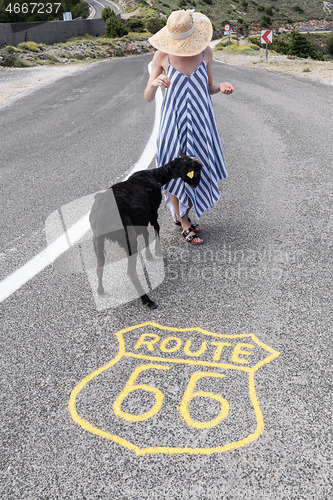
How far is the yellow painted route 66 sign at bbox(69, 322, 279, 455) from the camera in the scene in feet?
6.82

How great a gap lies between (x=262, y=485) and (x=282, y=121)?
27.0 feet

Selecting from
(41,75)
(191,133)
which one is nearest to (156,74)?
(191,133)

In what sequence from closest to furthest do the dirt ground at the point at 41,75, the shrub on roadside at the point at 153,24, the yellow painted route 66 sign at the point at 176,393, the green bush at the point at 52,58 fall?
the yellow painted route 66 sign at the point at 176,393 → the dirt ground at the point at 41,75 → the green bush at the point at 52,58 → the shrub on roadside at the point at 153,24

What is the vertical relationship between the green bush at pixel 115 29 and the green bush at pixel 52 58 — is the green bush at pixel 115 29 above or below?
below

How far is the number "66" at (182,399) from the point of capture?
7.11 feet

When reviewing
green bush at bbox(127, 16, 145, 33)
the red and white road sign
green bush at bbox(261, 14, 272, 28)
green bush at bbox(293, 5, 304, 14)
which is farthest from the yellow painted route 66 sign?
green bush at bbox(293, 5, 304, 14)

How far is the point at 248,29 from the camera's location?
73438 mm

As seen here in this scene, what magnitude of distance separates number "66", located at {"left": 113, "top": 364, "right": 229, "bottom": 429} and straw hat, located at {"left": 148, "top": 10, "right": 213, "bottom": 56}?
2.52 metres

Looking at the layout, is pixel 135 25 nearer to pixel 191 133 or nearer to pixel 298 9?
pixel 298 9

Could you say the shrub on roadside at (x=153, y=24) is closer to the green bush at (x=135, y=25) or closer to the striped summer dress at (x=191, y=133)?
the green bush at (x=135, y=25)

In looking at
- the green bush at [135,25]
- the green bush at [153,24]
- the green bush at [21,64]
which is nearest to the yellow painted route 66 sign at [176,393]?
the green bush at [21,64]

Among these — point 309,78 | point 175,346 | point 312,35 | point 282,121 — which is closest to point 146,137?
point 282,121

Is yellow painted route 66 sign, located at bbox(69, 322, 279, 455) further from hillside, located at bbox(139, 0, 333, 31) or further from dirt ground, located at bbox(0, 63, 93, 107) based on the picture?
hillside, located at bbox(139, 0, 333, 31)

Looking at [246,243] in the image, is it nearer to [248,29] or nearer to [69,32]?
[69,32]
